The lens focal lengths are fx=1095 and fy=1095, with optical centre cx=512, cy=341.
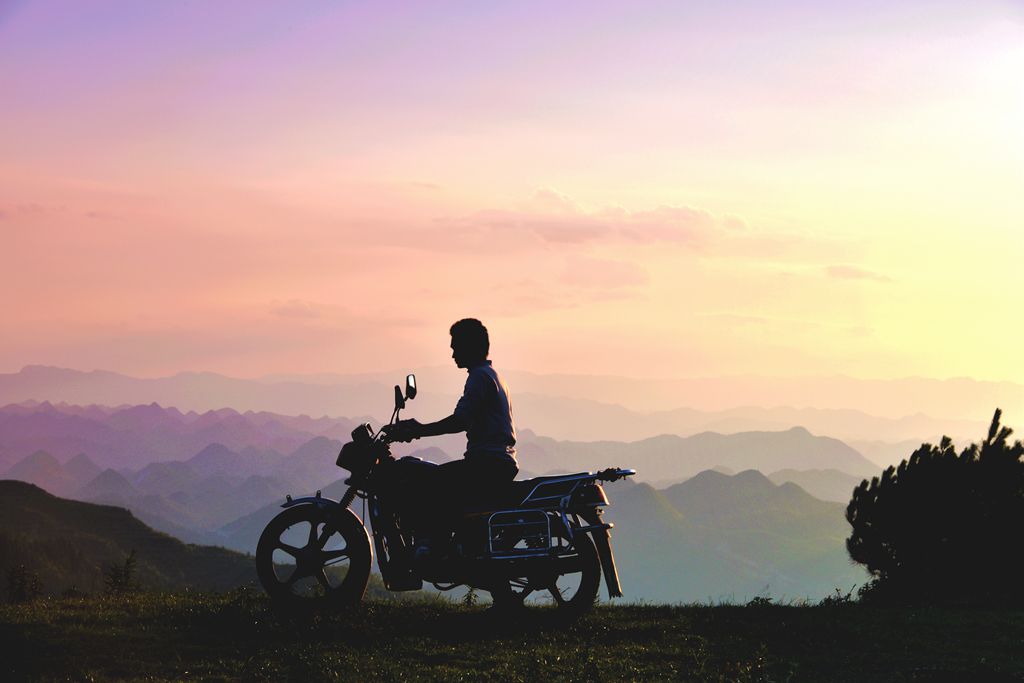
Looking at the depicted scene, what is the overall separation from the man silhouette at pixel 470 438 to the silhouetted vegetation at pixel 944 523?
7.37 m

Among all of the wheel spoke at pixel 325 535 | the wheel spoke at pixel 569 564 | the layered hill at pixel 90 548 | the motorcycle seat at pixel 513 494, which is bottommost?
the layered hill at pixel 90 548

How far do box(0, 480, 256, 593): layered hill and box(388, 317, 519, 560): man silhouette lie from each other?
413 ft

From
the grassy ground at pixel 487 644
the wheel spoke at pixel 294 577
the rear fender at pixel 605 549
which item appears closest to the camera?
the grassy ground at pixel 487 644

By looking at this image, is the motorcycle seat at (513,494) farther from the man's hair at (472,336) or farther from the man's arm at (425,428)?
the man's hair at (472,336)

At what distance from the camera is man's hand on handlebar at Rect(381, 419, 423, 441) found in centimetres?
1141

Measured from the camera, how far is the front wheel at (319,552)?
39.3ft

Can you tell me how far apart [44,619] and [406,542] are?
3.97m

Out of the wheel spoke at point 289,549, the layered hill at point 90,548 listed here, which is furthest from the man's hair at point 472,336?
the layered hill at point 90,548

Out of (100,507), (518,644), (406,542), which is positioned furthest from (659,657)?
(100,507)

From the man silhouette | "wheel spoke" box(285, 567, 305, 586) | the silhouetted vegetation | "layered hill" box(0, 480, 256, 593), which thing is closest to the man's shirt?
the man silhouette


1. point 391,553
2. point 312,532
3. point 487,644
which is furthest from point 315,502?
point 487,644

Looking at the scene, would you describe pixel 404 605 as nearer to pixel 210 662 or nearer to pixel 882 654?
pixel 210 662

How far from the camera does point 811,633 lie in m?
12.0

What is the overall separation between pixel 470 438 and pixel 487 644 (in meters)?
2.08
